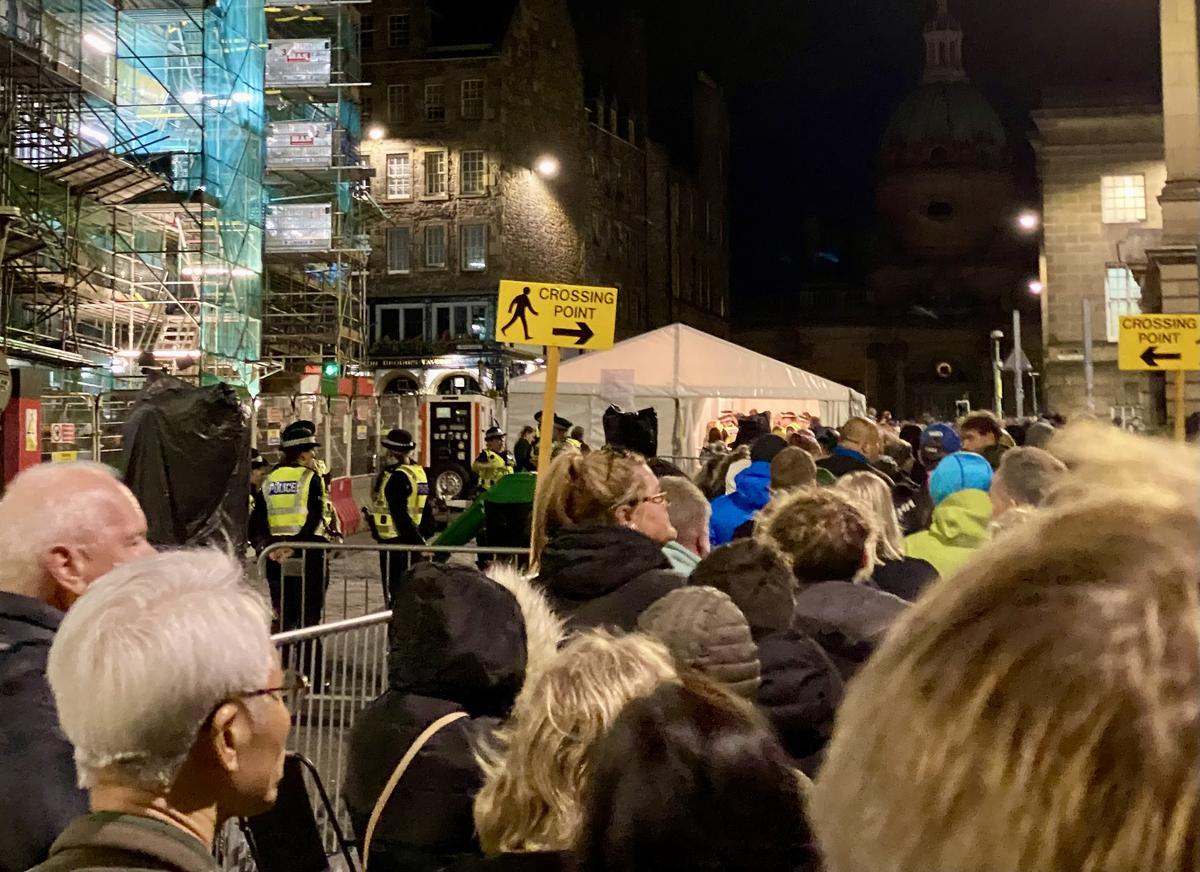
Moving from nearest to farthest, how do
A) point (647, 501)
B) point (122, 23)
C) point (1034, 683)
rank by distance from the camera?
point (1034, 683)
point (647, 501)
point (122, 23)

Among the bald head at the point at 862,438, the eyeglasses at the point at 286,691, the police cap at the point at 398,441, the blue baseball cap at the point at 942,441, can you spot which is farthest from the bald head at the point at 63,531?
the blue baseball cap at the point at 942,441

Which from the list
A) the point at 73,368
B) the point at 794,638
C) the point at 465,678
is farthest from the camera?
the point at 73,368

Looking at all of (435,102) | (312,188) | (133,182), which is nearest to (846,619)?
(133,182)

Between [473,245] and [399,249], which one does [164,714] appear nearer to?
[473,245]

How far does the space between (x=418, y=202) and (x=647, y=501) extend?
46.3 metres

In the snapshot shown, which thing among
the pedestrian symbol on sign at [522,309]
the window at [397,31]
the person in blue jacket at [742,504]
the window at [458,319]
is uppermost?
the window at [397,31]

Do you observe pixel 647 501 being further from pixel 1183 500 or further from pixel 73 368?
pixel 73 368

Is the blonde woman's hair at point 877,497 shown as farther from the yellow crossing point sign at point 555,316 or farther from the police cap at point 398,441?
the police cap at point 398,441

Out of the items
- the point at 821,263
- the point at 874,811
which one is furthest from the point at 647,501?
the point at 821,263

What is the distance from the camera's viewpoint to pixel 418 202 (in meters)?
49.6

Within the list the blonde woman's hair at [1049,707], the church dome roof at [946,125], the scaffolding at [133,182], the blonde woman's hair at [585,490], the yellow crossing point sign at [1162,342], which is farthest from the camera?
the church dome roof at [946,125]

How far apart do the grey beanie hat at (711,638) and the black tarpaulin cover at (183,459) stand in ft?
17.3

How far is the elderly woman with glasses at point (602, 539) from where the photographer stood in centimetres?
421

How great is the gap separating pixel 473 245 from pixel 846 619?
45.8 m
